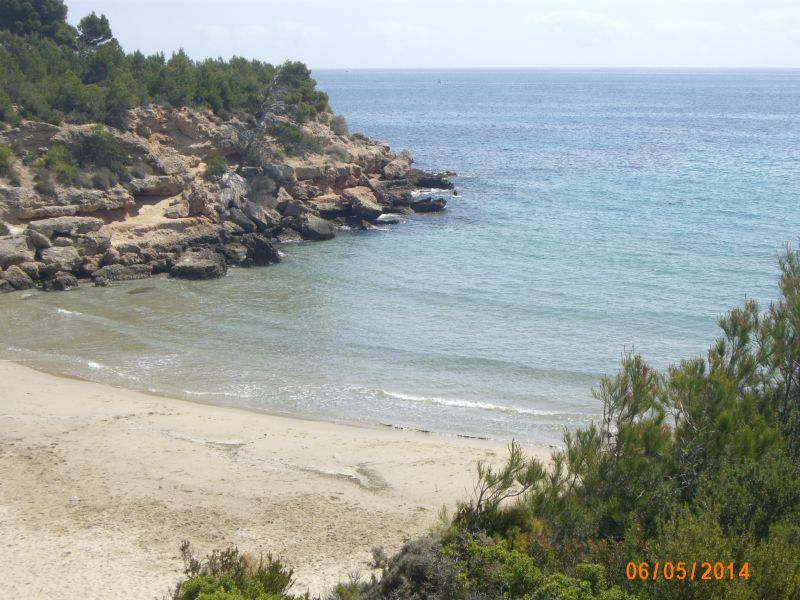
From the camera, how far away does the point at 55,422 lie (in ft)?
58.5

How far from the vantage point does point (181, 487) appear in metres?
15.2

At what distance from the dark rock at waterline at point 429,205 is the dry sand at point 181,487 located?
25016 mm

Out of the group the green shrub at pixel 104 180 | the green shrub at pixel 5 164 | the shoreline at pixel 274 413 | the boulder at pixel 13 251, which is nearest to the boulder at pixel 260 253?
the green shrub at pixel 104 180

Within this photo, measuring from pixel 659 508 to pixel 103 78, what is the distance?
39011 mm

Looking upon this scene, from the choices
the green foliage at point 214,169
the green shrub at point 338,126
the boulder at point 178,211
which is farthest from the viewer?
the green shrub at point 338,126

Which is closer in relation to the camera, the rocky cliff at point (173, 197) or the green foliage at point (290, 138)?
the rocky cliff at point (173, 197)

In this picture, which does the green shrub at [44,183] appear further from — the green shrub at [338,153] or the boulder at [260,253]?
the green shrub at [338,153]

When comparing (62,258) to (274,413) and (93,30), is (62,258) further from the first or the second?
(93,30)

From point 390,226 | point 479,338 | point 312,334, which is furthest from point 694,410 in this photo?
point 390,226

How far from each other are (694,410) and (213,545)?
25.2 feet

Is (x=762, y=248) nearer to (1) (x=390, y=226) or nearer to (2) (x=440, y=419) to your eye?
(1) (x=390, y=226)

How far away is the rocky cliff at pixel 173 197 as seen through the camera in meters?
30.1

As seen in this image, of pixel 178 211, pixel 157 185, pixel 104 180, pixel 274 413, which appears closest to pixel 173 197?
pixel 157 185

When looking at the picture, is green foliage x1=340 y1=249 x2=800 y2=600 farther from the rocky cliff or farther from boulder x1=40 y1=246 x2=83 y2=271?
the rocky cliff
